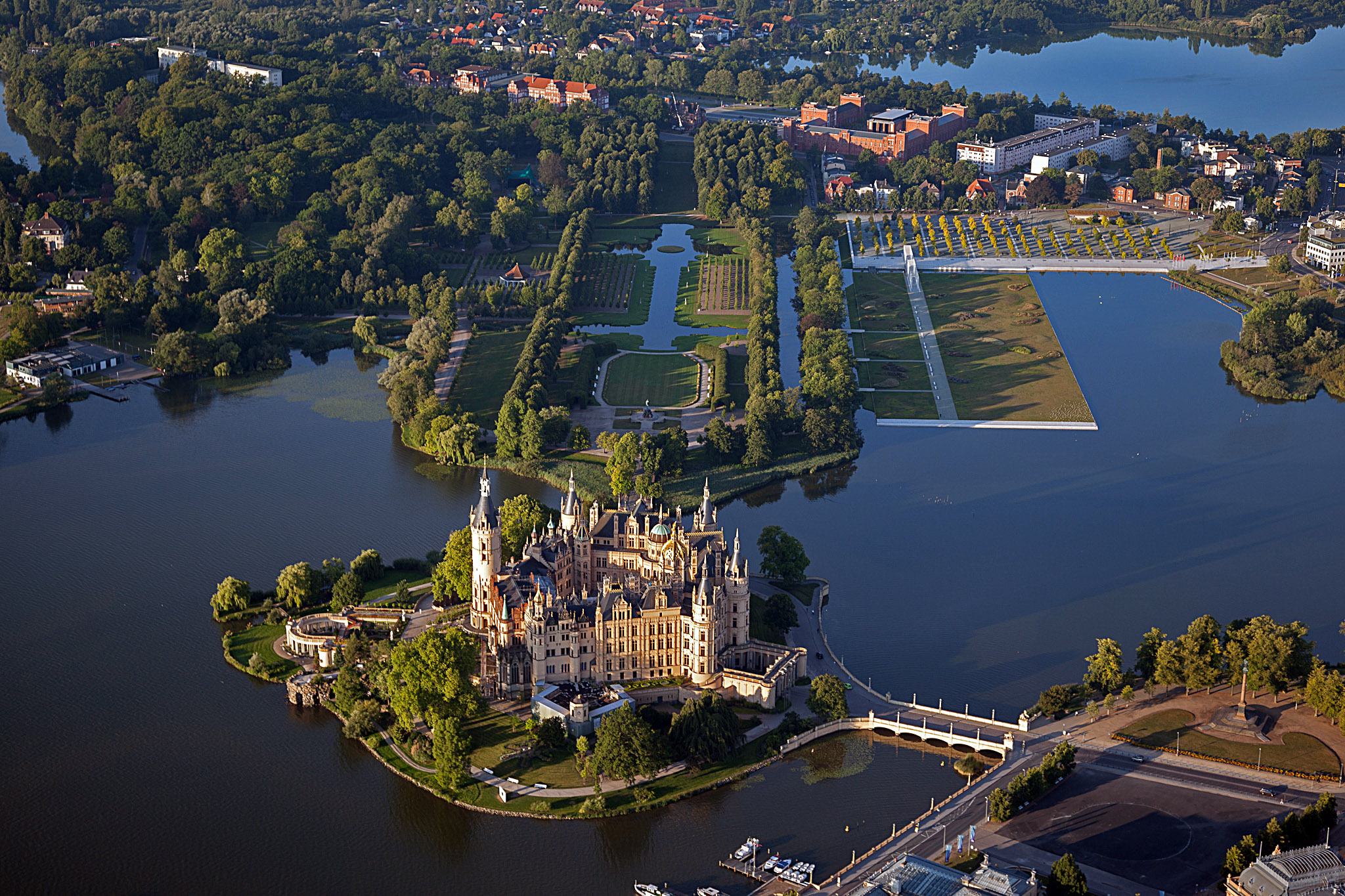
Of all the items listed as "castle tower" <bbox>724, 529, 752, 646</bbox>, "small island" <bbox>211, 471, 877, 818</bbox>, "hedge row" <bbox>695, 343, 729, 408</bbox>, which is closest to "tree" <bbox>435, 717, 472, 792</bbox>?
"small island" <bbox>211, 471, 877, 818</bbox>

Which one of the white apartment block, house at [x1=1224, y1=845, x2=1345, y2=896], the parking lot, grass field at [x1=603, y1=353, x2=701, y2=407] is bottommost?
the parking lot

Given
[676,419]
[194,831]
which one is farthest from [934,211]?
[194,831]

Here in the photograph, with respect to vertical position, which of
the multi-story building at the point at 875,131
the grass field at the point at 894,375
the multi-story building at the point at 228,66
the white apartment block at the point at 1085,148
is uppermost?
the multi-story building at the point at 228,66

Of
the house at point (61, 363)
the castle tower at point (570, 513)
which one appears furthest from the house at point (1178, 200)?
the house at point (61, 363)

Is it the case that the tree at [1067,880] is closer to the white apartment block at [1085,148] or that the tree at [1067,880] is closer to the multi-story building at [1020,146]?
the multi-story building at [1020,146]

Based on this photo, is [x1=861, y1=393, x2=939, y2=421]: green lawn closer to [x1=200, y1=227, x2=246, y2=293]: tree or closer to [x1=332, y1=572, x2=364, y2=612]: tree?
[x1=332, y1=572, x2=364, y2=612]: tree

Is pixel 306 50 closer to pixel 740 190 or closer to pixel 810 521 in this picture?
pixel 740 190
